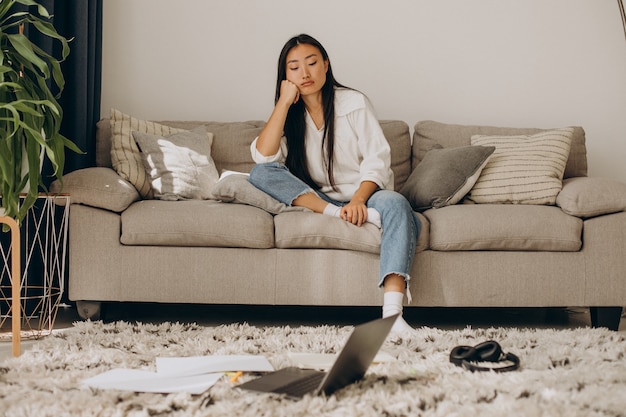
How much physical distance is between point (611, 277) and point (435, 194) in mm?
714

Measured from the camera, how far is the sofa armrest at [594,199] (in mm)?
2633

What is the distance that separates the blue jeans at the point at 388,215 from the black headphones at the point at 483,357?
0.71 metres

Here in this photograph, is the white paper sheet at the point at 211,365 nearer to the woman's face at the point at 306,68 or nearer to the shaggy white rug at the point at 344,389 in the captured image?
the shaggy white rug at the point at 344,389

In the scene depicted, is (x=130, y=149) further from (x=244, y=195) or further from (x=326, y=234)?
(x=326, y=234)

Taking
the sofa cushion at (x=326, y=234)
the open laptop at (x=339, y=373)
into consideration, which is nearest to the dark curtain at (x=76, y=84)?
the sofa cushion at (x=326, y=234)

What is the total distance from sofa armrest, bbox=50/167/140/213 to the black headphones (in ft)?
4.59

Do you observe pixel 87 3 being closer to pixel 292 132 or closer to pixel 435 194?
pixel 292 132

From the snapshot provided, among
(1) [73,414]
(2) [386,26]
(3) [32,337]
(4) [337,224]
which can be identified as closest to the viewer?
(1) [73,414]

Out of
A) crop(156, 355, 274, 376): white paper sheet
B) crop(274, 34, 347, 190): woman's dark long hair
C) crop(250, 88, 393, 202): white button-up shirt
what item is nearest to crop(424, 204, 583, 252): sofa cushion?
crop(250, 88, 393, 202): white button-up shirt

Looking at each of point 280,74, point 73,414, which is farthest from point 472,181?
point 73,414

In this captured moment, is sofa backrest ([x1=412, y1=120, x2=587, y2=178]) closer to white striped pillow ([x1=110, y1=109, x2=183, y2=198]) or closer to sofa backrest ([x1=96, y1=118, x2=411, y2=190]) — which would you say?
sofa backrest ([x1=96, y1=118, x2=411, y2=190])

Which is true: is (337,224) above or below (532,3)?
below

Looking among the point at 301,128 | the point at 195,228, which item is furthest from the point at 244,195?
the point at 301,128

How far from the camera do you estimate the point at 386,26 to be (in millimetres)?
3637
